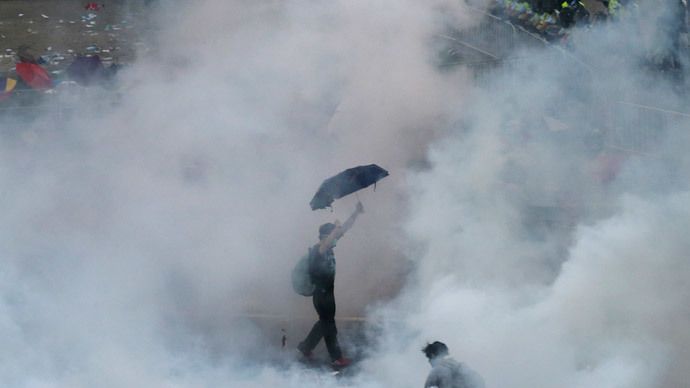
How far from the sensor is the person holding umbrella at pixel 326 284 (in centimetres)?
512

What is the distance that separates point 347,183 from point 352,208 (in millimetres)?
1350

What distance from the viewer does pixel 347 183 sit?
17.3ft

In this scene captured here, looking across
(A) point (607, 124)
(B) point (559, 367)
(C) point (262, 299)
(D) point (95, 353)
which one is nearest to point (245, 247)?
(C) point (262, 299)

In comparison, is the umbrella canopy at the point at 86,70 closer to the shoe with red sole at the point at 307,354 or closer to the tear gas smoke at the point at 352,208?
the tear gas smoke at the point at 352,208

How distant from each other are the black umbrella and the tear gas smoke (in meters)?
0.96

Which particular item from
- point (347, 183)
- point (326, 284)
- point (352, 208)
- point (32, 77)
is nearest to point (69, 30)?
point (32, 77)

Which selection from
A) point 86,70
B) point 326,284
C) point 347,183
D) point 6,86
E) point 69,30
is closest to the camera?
point 326,284

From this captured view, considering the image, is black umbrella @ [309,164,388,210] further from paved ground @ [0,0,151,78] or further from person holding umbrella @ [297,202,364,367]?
paved ground @ [0,0,151,78]

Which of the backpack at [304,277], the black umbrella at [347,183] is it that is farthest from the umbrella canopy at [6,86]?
the backpack at [304,277]

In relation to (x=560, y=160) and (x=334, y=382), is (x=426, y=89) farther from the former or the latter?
(x=334, y=382)

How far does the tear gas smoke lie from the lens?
507cm

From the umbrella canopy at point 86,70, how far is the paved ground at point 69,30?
1171 millimetres

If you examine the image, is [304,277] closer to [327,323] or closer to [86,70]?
[327,323]

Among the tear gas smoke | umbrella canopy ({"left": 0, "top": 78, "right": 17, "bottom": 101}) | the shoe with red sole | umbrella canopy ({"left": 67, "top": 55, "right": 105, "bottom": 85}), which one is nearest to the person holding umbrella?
the shoe with red sole
